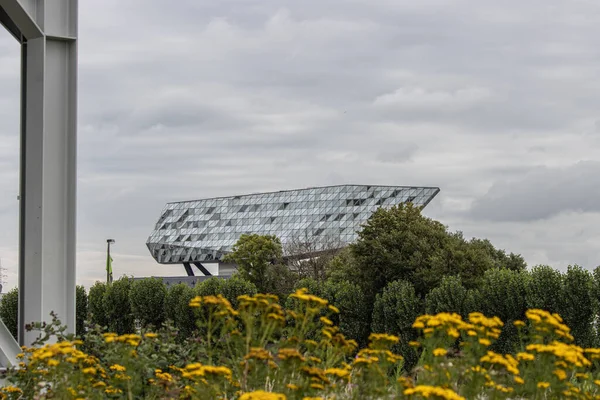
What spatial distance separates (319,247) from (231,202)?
21.3 metres

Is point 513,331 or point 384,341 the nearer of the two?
point 384,341

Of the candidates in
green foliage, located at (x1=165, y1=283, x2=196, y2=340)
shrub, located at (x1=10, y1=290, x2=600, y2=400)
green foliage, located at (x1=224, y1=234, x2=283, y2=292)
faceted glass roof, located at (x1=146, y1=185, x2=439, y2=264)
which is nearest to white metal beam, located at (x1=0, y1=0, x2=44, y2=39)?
shrub, located at (x1=10, y1=290, x2=600, y2=400)

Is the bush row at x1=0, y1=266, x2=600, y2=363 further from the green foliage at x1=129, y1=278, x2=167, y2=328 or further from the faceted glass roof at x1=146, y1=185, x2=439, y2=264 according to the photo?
the faceted glass roof at x1=146, y1=185, x2=439, y2=264

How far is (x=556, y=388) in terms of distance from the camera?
323 centimetres

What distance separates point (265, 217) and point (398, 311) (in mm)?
49390

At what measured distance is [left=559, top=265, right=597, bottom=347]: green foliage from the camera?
43.5 ft

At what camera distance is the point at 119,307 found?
1942 cm

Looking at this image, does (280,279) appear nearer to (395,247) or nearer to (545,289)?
(395,247)

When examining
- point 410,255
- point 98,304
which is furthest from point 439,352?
point 410,255

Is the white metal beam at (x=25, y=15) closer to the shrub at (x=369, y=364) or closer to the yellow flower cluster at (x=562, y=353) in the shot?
the shrub at (x=369, y=364)

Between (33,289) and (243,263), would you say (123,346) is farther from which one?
(243,263)

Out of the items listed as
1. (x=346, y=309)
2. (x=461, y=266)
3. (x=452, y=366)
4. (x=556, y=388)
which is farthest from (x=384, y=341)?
(x=461, y=266)

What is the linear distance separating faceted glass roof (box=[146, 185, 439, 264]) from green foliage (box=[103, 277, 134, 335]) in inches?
1558

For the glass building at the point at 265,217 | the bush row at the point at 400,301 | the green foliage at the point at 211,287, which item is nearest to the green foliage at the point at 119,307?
the bush row at the point at 400,301
